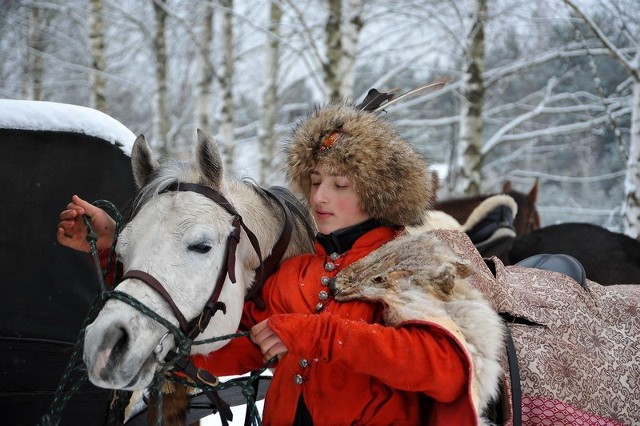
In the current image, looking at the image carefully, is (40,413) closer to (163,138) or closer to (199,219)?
(199,219)

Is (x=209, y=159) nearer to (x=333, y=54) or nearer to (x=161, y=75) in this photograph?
(x=333, y=54)

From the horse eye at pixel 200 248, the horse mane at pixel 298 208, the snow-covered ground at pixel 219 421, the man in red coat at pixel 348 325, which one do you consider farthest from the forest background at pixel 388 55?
the snow-covered ground at pixel 219 421

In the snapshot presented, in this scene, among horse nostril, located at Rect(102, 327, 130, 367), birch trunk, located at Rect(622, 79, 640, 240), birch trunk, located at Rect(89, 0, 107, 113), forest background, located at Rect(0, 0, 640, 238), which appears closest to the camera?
horse nostril, located at Rect(102, 327, 130, 367)

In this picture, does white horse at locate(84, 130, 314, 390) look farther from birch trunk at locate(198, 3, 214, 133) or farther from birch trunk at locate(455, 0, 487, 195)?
birch trunk at locate(198, 3, 214, 133)

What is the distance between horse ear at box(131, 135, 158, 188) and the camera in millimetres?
2021

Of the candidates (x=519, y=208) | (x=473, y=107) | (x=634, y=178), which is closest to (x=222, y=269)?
(x=519, y=208)

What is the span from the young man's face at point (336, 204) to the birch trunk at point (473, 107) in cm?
599

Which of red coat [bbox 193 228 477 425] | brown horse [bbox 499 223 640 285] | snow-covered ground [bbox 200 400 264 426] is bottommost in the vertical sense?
snow-covered ground [bbox 200 400 264 426]

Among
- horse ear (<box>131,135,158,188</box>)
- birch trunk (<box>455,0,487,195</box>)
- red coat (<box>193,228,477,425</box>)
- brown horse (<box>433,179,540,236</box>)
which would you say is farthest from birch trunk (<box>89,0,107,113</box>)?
red coat (<box>193,228,477,425</box>)

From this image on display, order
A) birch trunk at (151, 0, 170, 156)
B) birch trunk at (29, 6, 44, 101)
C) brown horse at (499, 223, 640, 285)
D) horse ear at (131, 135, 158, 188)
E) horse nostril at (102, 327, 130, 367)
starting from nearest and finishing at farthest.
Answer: horse nostril at (102, 327, 130, 367) → horse ear at (131, 135, 158, 188) → brown horse at (499, 223, 640, 285) → birch trunk at (151, 0, 170, 156) → birch trunk at (29, 6, 44, 101)

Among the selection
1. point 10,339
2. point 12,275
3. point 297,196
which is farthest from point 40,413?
point 297,196

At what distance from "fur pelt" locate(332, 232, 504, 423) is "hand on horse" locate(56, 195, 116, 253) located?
3.00ft

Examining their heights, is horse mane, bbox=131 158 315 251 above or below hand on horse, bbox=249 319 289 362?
above

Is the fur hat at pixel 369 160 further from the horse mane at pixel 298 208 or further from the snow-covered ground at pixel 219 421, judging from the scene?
the snow-covered ground at pixel 219 421
